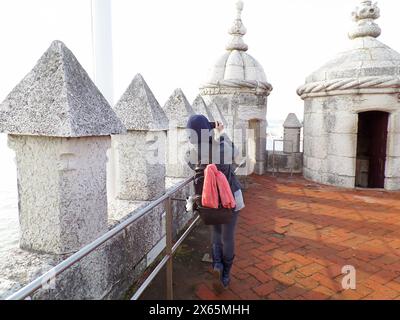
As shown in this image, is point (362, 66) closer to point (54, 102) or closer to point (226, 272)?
point (226, 272)

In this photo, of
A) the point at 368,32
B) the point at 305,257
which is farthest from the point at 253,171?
the point at 305,257

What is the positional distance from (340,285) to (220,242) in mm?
1220

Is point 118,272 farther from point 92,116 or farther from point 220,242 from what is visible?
point 92,116

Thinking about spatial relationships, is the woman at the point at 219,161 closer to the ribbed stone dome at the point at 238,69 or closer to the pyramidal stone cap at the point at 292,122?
the ribbed stone dome at the point at 238,69

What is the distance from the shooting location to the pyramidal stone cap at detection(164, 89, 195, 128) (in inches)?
170

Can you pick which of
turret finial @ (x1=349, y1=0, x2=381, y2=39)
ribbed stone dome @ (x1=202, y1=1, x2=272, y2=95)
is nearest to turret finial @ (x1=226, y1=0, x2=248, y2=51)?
ribbed stone dome @ (x1=202, y1=1, x2=272, y2=95)

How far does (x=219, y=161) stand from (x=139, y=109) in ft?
3.20

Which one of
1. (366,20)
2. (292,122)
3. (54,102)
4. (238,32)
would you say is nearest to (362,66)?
(366,20)

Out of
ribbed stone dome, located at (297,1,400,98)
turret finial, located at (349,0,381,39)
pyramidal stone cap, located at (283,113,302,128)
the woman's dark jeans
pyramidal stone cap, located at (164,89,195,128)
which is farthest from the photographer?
pyramidal stone cap, located at (283,113,302,128)

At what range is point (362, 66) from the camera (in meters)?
7.04

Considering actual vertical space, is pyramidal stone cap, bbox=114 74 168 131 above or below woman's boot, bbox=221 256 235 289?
above

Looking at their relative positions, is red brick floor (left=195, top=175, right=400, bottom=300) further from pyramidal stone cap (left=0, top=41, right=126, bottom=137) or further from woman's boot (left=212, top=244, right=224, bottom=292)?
pyramidal stone cap (left=0, top=41, right=126, bottom=137)
